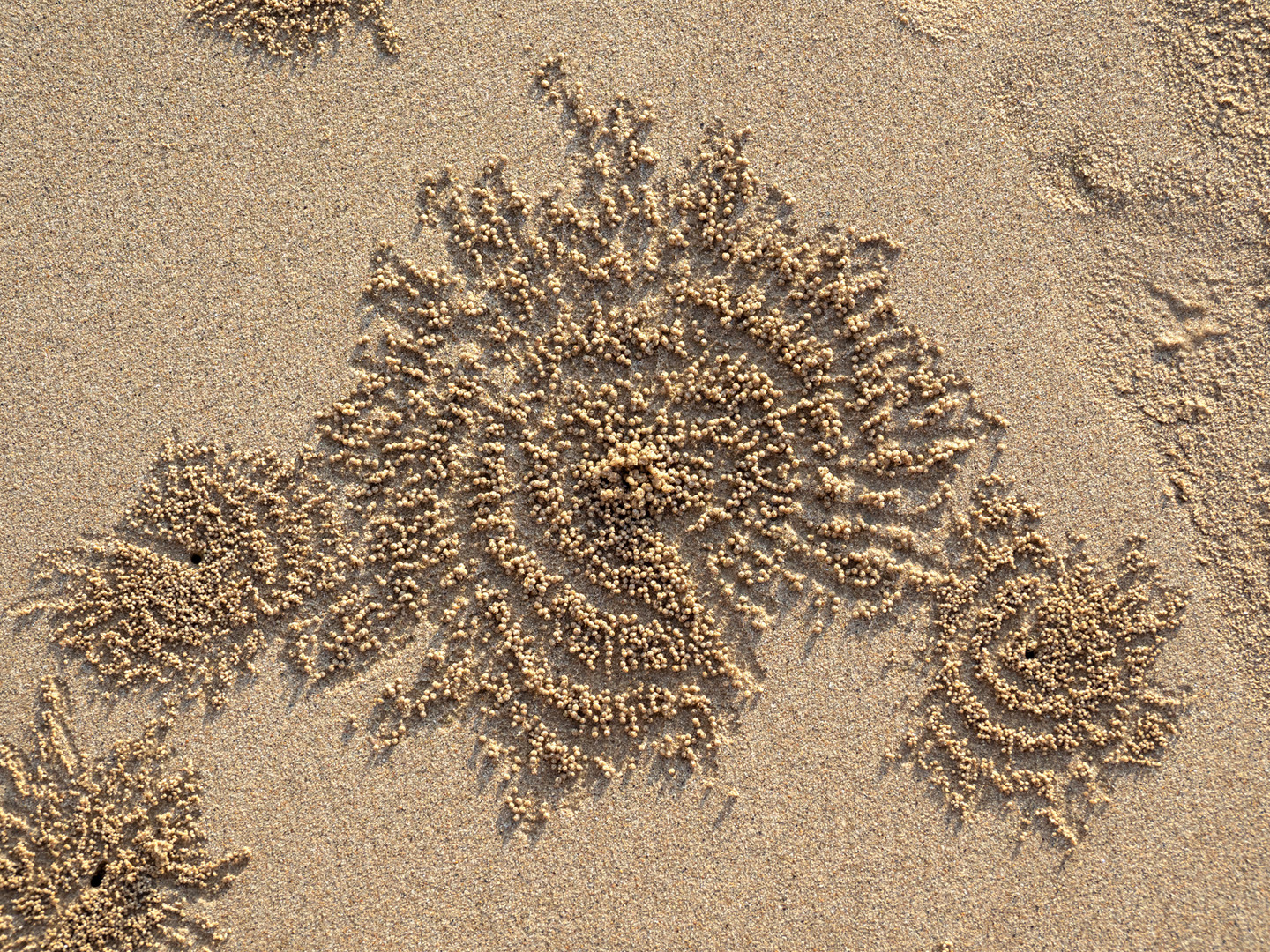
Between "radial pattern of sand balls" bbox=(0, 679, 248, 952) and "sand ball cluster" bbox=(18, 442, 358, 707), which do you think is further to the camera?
"sand ball cluster" bbox=(18, 442, 358, 707)

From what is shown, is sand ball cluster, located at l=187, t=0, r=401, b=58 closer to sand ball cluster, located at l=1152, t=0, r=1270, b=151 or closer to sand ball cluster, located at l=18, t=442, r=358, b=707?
sand ball cluster, located at l=18, t=442, r=358, b=707

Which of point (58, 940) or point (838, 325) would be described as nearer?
point (58, 940)

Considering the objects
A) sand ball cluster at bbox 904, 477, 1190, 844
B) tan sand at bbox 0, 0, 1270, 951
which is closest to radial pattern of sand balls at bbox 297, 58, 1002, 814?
tan sand at bbox 0, 0, 1270, 951

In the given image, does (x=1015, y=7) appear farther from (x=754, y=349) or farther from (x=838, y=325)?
(x=754, y=349)

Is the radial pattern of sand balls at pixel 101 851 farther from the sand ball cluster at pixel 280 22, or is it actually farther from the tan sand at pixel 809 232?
the sand ball cluster at pixel 280 22

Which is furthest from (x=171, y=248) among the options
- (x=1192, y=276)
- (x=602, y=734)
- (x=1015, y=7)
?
(x=1192, y=276)

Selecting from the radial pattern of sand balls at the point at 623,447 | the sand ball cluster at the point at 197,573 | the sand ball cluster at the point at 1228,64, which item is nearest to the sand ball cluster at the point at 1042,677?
the radial pattern of sand balls at the point at 623,447
